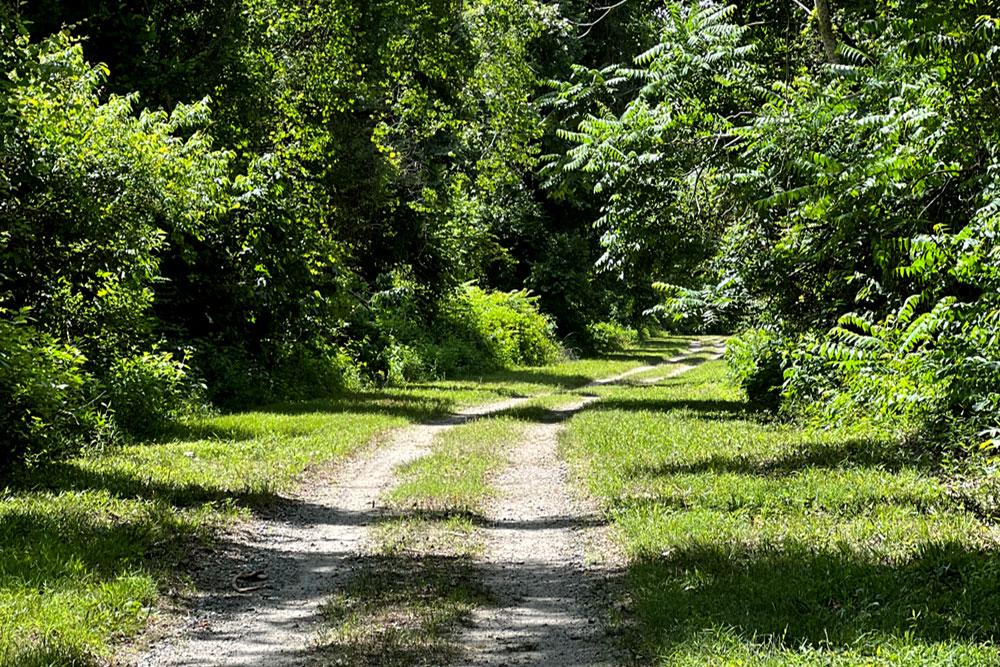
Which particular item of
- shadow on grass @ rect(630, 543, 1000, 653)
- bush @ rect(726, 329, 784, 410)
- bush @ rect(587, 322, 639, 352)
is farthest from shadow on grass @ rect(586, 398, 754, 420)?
bush @ rect(587, 322, 639, 352)

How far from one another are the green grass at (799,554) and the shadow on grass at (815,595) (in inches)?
0.5

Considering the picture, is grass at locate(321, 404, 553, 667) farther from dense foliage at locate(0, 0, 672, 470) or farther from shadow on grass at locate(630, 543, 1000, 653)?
dense foliage at locate(0, 0, 672, 470)

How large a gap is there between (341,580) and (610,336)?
4075 centimetres

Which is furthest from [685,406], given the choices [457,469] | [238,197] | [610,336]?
[610,336]

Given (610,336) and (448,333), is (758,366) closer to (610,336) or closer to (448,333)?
(448,333)

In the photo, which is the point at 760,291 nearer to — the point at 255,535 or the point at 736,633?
the point at 255,535

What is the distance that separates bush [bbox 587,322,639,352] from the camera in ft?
142

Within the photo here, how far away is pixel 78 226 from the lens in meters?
11.9

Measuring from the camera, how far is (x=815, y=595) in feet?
19.3

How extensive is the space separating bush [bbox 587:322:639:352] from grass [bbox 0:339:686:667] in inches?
1060

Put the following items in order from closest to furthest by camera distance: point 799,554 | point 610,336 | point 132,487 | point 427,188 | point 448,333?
1. point 799,554
2. point 132,487
3. point 427,188
4. point 448,333
5. point 610,336

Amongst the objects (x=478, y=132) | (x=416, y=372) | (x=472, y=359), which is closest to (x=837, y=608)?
(x=478, y=132)

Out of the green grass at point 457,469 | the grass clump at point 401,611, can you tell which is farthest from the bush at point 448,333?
the grass clump at point 401,611

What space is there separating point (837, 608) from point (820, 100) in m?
7.54
